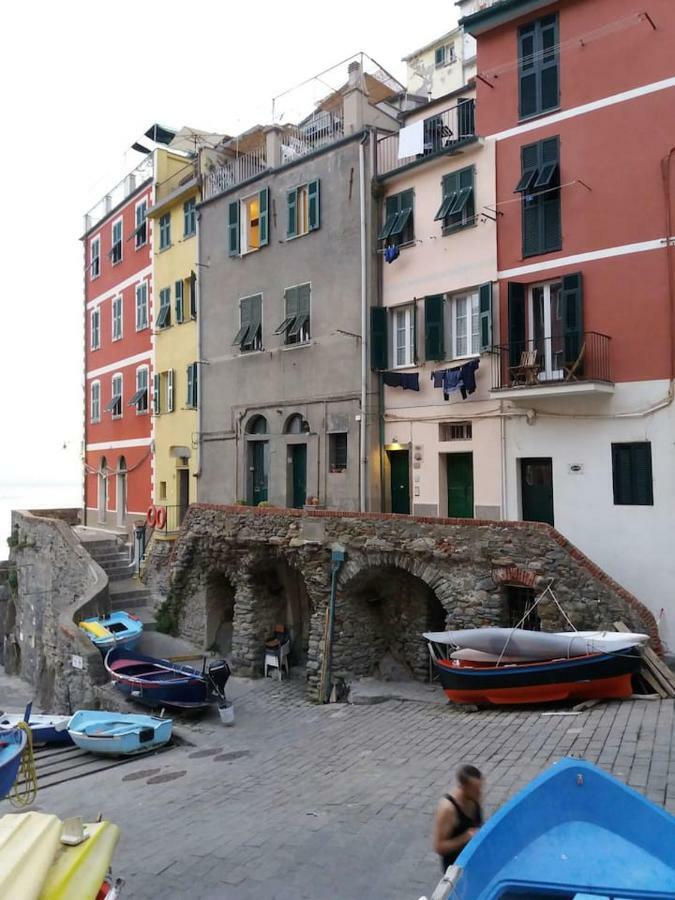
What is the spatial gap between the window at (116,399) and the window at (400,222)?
17470mm

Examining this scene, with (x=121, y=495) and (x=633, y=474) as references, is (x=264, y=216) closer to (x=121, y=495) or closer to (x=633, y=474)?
(x=633, y=474)


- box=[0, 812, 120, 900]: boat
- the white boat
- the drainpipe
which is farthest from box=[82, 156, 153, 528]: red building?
box=[0, 812, 120, 900]: boat

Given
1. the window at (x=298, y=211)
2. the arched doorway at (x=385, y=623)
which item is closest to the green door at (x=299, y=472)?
the arched doorway at (x=385, y=623)

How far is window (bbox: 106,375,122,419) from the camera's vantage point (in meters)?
33.5

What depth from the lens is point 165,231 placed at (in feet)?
97.9

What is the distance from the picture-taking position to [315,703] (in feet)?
57.7

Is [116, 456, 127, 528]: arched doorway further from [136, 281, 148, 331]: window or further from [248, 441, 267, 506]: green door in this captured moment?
[248, 441, 267, 506]: green door

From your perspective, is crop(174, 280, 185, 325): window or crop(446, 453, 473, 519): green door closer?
crop(446, 453, 473, 519): green door

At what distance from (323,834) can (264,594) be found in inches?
489

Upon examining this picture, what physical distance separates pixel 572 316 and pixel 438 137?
7.72 m

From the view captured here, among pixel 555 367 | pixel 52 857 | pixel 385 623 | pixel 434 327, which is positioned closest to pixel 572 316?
pixel 555 367

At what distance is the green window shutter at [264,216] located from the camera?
2445cm

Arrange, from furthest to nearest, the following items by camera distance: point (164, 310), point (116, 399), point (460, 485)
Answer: point (116, 399)
point (164, 310)
point (460, 485)

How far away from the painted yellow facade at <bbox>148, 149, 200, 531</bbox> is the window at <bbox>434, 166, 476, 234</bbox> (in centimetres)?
1190
